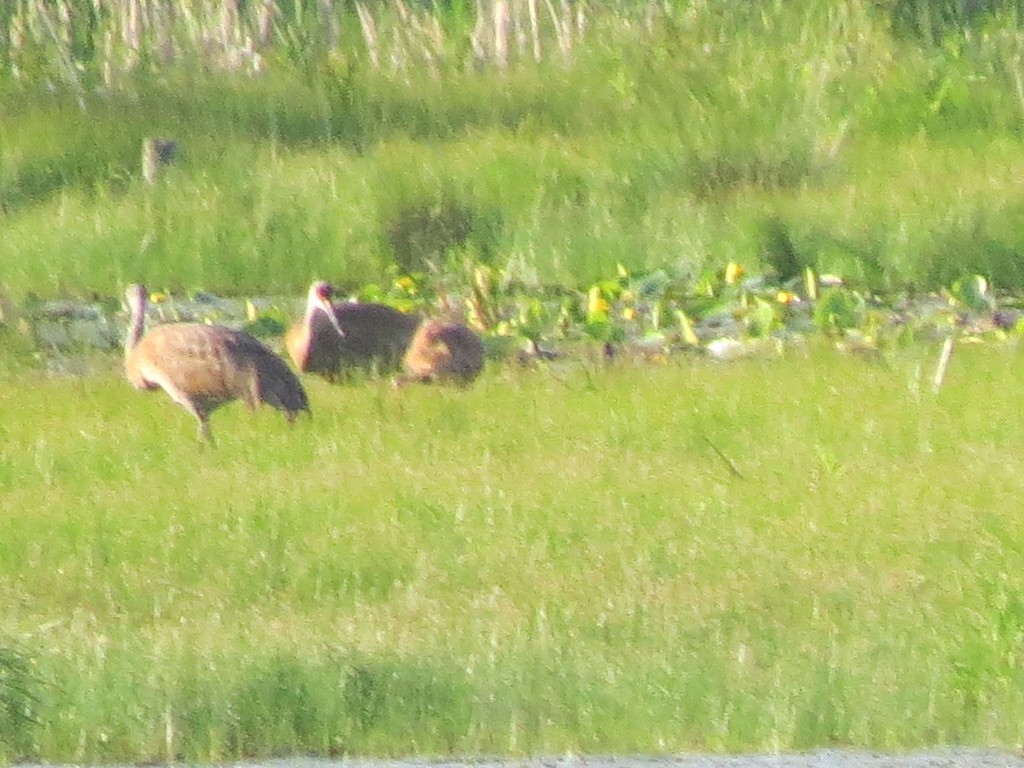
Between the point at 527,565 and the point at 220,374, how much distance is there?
2.26 m

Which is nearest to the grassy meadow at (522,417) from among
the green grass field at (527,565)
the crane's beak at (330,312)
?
the green grass field at (527,565)

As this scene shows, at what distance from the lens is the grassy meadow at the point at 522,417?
532 cm

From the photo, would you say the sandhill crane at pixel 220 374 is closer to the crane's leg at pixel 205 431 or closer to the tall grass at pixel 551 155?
the crane's leg at pixel 205 431

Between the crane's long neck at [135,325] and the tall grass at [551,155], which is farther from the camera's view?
the tall grass at [551,155]

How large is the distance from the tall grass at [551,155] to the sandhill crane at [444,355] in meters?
2.18

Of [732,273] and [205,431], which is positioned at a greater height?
[205,431]

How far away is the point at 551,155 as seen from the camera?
12461mm

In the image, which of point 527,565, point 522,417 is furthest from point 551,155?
point 527,565

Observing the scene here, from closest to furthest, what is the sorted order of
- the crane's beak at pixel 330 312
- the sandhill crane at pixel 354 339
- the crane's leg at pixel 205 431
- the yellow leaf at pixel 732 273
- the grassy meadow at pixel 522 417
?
the grassy meadow at pixel 522 417, the crane's leg at pixel 205 431, the crane's beak at pixel 330 312, the sandhill crane at pixel 354 339, the yellow leaf at pixel 732 273

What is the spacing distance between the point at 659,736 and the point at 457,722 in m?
0.43

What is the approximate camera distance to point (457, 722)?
5.16 metres

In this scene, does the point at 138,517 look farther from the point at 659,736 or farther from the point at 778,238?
the point at 778,238

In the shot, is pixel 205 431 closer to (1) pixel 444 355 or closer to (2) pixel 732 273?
(1) pixel 444 355

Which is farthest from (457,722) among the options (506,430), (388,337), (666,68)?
(666,68)
